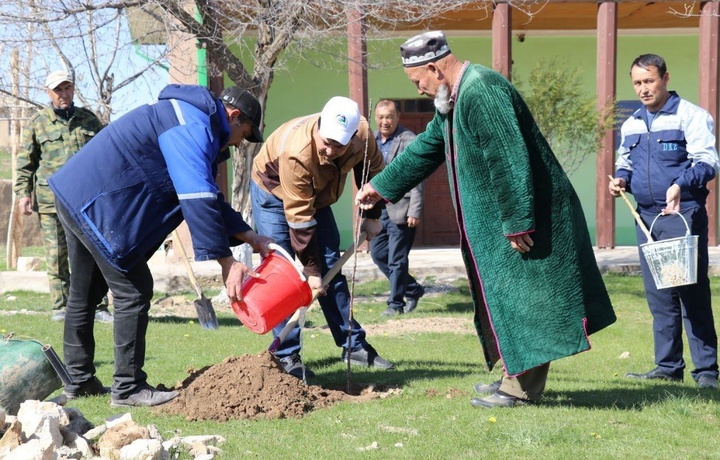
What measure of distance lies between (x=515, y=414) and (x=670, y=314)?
1.88m

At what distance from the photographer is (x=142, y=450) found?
3879 mm

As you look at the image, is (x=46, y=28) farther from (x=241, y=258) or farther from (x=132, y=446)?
(x=132, y=446)

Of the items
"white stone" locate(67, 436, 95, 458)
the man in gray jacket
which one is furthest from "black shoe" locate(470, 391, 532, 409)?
the man in gray jacket

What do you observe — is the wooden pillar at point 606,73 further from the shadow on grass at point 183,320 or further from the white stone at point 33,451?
the white stone at point 33,451

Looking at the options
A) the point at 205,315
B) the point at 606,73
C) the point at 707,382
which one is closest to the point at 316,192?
the point at 205,315

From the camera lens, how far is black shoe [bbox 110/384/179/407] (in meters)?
5.25

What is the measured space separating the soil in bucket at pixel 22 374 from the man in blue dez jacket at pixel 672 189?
3.83 metres

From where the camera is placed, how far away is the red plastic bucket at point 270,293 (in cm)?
516

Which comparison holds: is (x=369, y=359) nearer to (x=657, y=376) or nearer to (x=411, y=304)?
(x=657, y=376)

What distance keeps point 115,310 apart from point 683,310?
3.71 m

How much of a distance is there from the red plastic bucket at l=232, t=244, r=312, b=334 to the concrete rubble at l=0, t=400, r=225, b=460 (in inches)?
37.2

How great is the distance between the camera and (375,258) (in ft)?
33.0

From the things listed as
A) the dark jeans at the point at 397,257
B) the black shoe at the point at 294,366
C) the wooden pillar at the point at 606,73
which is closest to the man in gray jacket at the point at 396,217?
the dark jeans at the point at 397,257

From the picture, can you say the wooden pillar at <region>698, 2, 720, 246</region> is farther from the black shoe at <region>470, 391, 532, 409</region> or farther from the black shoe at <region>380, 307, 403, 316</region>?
the black shoe at <region>470, 391, 532, 409</region>
